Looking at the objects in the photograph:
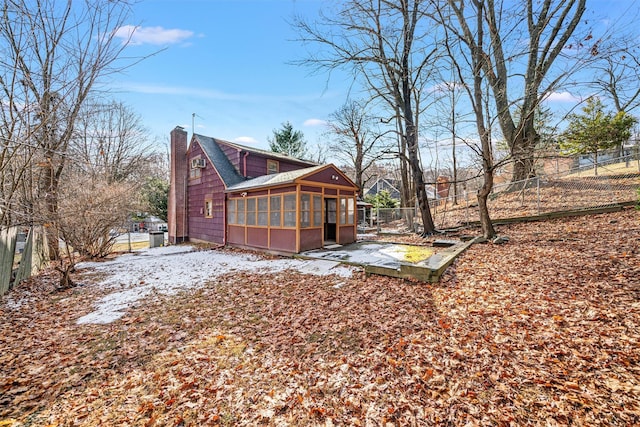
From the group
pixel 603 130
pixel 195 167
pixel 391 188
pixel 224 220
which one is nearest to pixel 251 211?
pixel 224 220

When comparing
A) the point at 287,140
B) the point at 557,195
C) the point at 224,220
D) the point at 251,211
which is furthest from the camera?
the point at 287,140

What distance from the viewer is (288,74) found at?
1032 centimetres

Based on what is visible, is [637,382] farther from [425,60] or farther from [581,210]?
[425,60]

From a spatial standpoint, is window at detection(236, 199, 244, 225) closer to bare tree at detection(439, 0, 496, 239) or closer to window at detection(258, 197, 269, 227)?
window at detection(258, 197, 269, 227)

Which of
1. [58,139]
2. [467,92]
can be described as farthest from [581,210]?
[58,139]

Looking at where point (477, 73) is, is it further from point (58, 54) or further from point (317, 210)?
point (58, 54)

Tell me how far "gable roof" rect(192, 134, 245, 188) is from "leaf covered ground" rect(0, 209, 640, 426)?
779 cm

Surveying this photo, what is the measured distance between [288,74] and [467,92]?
6.45 m

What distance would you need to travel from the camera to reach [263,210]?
10516 millimetres

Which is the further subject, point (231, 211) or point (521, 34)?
point (231, 211)

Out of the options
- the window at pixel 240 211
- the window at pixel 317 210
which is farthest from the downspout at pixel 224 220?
the window at pixel 317 210

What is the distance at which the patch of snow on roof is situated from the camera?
5297mm

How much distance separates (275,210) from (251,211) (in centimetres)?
173

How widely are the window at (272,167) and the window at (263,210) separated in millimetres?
3942
